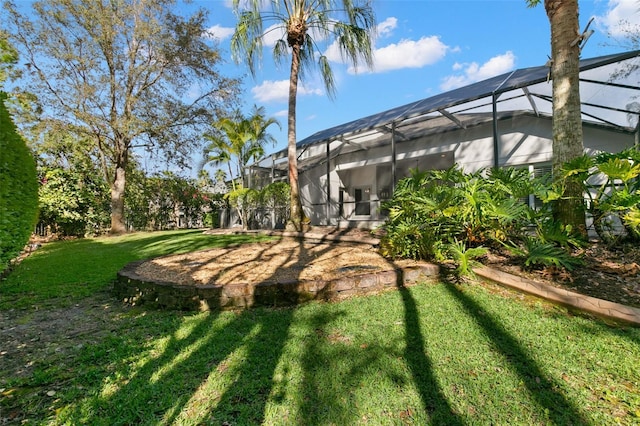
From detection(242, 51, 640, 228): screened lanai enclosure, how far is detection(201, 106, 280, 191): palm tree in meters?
0.72

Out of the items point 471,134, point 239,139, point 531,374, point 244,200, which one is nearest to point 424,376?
point 531,374

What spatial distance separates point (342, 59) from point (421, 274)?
7.83 metres

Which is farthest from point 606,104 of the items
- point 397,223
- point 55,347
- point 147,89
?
point 147,89

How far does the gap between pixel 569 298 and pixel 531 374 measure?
54.3 inches

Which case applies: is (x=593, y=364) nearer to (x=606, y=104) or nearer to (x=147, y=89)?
(x=606, y=104)

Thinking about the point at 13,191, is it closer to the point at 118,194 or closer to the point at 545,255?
the point at 545,255

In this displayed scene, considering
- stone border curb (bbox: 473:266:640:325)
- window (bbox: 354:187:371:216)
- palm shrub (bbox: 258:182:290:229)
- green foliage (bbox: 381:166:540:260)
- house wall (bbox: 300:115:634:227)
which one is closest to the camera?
stone border curb (bbox: 473:266:640:325)

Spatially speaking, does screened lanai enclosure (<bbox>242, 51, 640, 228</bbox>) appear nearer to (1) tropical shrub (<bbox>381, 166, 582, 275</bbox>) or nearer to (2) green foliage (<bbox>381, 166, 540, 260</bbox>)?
(2) green foliage (<bbox>381, 166, 540, 260</bbox>)

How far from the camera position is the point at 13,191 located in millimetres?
2953

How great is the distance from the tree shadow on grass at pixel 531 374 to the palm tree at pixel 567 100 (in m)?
2.02

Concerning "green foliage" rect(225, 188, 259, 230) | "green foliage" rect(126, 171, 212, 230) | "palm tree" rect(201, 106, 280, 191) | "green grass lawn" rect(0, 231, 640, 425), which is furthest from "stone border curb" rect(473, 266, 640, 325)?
"green foliage" rect(126, 171, 212, 230)

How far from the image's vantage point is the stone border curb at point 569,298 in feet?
8.71

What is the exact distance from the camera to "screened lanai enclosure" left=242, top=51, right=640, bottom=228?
641cm

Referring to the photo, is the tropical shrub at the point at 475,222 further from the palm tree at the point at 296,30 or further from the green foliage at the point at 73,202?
the green foliage at the point at 73,202
